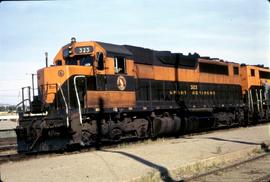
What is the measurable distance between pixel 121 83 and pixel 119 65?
834 mm

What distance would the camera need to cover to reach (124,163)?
12164 mm

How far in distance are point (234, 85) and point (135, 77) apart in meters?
12.5

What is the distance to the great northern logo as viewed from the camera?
17920 millimetres

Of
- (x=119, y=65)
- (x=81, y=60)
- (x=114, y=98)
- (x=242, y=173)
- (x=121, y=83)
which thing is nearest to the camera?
(x=242, y=173)

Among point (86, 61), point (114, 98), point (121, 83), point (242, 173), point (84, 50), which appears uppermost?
point (84, 50)

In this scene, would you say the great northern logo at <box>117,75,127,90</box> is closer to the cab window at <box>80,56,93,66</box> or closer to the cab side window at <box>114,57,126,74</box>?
the cab side window at <box>114,57,126,74</box>

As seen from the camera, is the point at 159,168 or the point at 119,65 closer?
the point at 159,168

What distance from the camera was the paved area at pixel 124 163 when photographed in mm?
10398

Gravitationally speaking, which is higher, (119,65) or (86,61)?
(86,61)

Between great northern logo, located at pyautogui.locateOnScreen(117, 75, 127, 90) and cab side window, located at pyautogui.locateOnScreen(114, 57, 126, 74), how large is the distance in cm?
32

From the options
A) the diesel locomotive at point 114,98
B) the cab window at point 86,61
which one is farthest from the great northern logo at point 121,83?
the cab window at point 86,61

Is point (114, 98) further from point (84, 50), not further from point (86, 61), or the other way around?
point (84, 50)

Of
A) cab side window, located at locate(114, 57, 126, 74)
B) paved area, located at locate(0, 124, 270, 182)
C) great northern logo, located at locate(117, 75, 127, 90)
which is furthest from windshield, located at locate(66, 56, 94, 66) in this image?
paved area, located at locate(0, 124, 270, 182)

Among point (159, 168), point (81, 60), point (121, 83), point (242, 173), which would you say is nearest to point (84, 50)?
point (81, 60)
